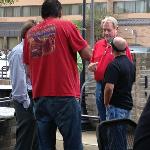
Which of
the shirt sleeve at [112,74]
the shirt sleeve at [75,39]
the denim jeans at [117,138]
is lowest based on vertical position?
the denim jeans at [117,138]

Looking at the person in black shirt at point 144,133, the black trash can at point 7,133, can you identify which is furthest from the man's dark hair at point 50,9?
the person in black shirt at point 144,133

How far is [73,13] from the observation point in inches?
2569

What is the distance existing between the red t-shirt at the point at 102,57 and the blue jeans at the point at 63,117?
5.35 feet

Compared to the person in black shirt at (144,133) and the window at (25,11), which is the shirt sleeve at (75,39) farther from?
the window at (25,11)

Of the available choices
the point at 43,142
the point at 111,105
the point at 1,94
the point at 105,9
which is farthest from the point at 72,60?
the point at 105,9

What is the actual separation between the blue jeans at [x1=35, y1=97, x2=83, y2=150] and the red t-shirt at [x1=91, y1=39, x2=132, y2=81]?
1.63m

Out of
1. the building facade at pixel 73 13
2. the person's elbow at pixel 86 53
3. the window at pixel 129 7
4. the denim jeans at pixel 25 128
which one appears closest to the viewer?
the person's elbow at pixel 86 53

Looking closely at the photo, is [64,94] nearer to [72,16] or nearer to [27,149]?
[27,149]

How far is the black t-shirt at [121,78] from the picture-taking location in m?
5.62

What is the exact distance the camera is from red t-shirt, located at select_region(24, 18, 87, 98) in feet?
14.7

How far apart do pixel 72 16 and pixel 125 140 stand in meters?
60.4

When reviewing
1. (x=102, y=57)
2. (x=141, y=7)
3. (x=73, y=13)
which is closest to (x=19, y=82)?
(x=102, y=57)

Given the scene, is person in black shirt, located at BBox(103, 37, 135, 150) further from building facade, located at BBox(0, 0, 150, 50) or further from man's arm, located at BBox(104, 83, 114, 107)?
building facade, located at BBox(0, 0, 150, 50)

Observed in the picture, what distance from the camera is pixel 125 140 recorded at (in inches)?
123
